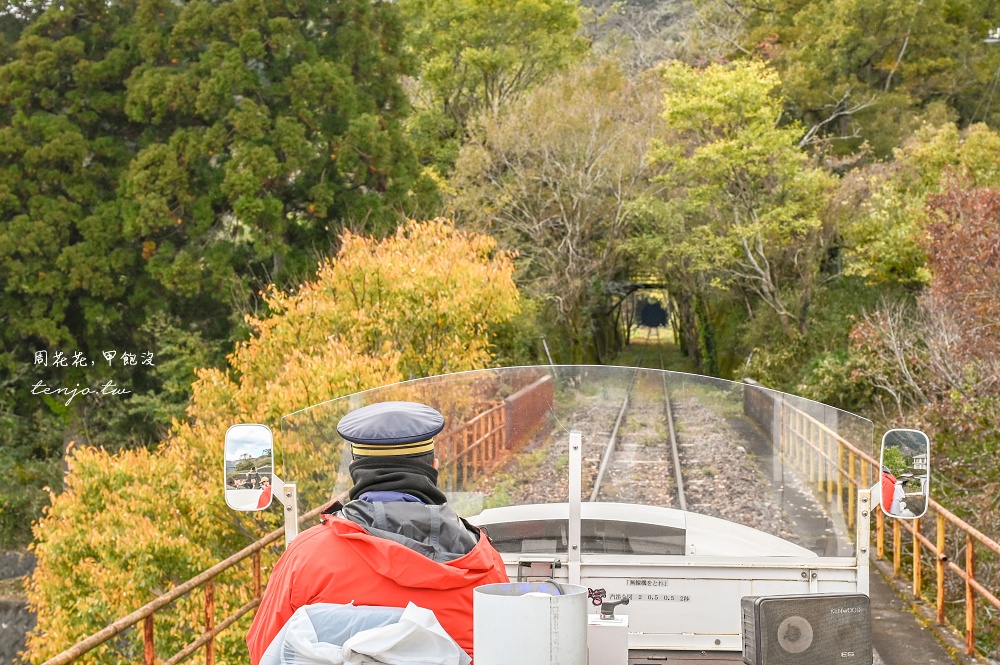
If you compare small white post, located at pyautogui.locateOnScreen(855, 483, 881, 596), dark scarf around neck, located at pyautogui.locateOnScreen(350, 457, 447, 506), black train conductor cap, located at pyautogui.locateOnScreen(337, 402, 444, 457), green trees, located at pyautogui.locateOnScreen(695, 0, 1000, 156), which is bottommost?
small white post, located at pyautogui.locateOnScreen(855, 483, 881, 596)

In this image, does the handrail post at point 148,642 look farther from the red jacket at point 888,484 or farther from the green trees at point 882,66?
the green trees at point 882,66

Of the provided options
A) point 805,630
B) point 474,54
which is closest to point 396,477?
point 805,630

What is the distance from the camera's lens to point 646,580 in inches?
214

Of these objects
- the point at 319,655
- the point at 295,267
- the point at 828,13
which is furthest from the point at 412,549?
the point at 828,13

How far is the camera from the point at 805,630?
151 inches

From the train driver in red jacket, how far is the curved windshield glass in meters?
2.15

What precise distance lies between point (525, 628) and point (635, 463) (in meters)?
2.63

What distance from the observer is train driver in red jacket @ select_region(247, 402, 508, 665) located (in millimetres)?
2992

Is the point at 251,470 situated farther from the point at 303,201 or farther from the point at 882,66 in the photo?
the point at 882,66

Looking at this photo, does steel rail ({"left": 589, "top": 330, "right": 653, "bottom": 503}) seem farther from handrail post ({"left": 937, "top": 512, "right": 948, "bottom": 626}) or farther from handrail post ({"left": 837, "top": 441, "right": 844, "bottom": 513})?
handrail post ({"left": 937, "top": 512, "right": 948, "bottom": 626})

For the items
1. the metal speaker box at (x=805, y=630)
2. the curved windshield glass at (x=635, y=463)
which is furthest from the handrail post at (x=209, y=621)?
the metal speaker box at (x=805, y=630)

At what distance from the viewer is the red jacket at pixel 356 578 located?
2.98 m

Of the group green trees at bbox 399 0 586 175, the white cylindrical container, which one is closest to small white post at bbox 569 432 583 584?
the white cylindrical container

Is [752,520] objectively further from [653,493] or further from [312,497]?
[312,497]
